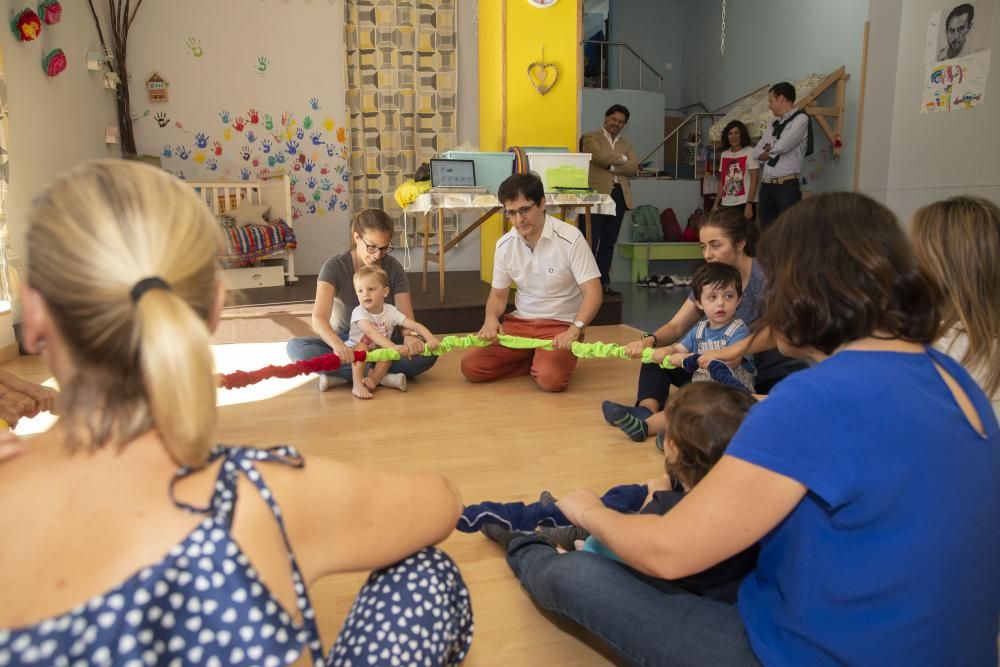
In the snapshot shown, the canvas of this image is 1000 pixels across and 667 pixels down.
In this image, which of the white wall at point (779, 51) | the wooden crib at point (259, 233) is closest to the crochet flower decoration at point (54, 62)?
the wooden crib at point (259, 233)

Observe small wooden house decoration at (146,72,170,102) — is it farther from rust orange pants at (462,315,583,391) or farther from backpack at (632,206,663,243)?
backpack at (632,206,663,243)

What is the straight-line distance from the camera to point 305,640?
0.74m

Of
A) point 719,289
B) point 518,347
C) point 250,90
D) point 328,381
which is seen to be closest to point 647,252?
point 250,90

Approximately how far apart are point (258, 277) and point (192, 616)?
5.37 meters

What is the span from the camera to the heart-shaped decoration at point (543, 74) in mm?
5731

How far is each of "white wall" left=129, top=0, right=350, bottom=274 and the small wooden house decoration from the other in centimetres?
4

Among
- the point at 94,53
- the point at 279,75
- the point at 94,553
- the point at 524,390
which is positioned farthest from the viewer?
the point at 279,75

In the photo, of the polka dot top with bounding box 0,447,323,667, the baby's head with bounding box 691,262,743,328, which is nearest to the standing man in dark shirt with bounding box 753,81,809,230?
the baby's head with bounding box 691,262,743,328

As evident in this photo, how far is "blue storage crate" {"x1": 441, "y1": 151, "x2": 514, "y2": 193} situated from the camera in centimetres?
509

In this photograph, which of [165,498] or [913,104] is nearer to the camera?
[165,498]

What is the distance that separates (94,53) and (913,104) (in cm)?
652

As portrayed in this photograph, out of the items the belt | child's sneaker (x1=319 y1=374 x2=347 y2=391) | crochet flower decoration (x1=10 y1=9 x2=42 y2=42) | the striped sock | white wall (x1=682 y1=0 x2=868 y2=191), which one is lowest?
→ child's sneaker (x1=319 y1=374 x2=347 y2=391)

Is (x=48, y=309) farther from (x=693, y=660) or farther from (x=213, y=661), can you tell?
(x=693, y=660)

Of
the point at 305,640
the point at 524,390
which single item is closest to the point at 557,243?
the point at 524,390
